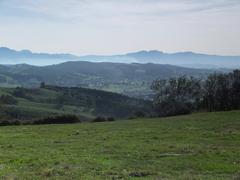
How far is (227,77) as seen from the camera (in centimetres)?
9750

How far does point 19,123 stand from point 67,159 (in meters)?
43.3

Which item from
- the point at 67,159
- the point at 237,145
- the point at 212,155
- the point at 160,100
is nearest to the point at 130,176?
the point at 67,159

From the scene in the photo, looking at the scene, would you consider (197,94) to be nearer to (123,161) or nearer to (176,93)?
(176,93)

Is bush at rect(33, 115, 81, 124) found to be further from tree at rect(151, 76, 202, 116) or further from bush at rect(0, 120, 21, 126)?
tree at rect(151, 76, 202, 116)

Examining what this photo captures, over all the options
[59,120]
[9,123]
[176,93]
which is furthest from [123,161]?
[176,93]

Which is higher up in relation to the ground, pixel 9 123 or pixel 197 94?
pixel 197 94

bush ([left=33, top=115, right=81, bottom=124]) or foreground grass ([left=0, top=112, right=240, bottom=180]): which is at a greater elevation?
foreground grass ([left=0, top=112, right=240, bottom=180])

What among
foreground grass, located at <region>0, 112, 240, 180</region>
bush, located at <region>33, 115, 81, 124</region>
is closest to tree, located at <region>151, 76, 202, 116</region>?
bush, located at <region>33, 115, 81, 124</region>

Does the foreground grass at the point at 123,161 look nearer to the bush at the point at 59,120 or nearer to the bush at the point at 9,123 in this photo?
the bush at the point at 9,123

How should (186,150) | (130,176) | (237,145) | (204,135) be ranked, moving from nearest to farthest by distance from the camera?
(130,176) < (186,150) < (237,145) < (204,135)

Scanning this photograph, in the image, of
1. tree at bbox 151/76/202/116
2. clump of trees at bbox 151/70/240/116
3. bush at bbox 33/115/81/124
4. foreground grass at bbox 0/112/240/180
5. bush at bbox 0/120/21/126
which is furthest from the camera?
tree at bbox 151/76/202/116

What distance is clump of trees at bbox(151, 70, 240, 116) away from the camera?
93.8m

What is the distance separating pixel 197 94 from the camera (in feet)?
356

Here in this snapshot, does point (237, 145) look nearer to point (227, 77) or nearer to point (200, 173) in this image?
point (200, 173)
